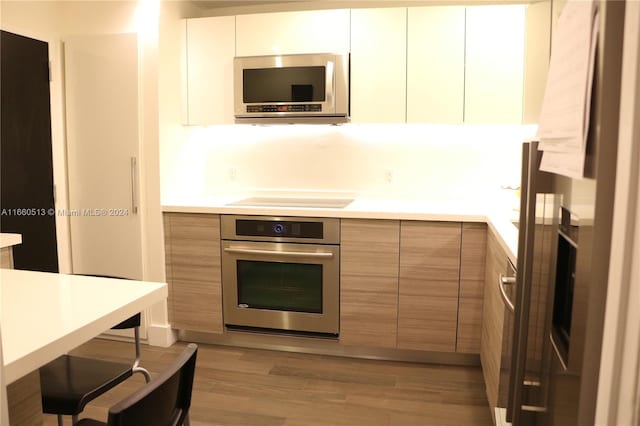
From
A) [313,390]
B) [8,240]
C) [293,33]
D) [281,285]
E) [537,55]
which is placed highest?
[293,33]

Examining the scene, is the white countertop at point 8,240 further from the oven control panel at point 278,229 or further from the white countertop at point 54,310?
the oven control panel at point 278,229

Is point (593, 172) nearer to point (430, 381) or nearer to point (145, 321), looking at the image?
point (430, 381)

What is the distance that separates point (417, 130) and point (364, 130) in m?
0.36

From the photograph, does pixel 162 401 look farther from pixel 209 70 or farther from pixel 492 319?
pixel 209 70

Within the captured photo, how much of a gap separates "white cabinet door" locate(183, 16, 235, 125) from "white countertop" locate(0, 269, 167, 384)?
6.37ft

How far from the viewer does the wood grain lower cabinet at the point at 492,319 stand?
2.20 m

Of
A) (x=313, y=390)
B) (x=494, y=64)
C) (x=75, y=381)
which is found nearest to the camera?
(x=75, y=381)

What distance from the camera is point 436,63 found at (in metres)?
3.14

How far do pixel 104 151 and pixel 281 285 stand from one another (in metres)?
1.44

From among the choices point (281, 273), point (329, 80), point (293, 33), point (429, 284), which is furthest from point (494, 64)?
point (281, 273)

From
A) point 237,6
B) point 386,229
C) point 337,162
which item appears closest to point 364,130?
point 337,162

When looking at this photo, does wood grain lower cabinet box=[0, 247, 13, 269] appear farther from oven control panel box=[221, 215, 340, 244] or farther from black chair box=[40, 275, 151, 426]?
oven control panel box=[221, 215, 340, 244]

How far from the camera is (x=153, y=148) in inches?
129

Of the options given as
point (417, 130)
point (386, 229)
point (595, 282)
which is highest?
point (417, 130)
